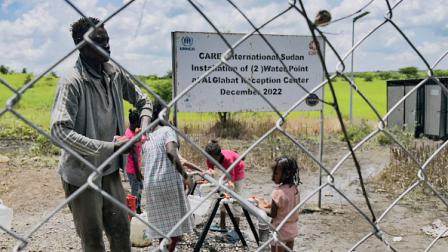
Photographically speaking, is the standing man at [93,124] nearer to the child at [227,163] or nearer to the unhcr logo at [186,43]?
the child at [227,163]

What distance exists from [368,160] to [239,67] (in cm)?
650

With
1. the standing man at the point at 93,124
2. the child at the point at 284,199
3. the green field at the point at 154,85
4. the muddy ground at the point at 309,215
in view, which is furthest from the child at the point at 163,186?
the green field at the point at 154,85

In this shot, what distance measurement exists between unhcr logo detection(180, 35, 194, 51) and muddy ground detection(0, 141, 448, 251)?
1.86 m

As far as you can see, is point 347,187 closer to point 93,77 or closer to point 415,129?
point 93,77

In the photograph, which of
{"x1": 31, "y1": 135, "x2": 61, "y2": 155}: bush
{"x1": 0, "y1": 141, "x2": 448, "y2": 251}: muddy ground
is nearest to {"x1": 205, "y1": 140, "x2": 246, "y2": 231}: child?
{"x1": 0, "y1": 141, "x2": 448, "y2": 251}: muddy ground

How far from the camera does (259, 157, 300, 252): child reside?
3.67 m

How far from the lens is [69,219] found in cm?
590

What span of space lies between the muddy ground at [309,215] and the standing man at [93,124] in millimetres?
2018

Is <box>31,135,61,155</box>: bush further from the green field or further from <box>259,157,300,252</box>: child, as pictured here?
<box>259,157,300,252</box>: child

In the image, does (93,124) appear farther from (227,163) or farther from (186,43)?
(186,43)

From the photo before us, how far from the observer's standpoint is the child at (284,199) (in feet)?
12.0

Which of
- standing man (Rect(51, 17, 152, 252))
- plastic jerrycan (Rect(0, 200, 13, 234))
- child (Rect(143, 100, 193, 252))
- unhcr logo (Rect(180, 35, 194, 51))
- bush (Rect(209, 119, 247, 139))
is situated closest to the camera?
standing man (Rect(51, 17, 152, 252))

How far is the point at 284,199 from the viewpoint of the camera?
366 cm

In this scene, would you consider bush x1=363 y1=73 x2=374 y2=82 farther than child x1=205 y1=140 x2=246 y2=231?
Yes
